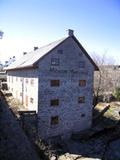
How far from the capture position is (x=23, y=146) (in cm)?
1627

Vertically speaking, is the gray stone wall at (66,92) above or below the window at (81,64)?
below

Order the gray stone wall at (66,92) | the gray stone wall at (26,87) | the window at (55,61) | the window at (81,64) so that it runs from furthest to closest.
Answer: the window at (81,64), the window at (55,61), the gray stone wall at (26,87), the gray stone wall at (66,92)

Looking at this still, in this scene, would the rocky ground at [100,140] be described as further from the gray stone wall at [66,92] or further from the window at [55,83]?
the window at [55,83]

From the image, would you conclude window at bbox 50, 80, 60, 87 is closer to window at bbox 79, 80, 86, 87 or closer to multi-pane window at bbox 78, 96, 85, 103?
window at bbox 79, 80, 86, 87

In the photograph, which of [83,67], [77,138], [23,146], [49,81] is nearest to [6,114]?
[49,81]

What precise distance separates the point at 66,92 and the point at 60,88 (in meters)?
1.23

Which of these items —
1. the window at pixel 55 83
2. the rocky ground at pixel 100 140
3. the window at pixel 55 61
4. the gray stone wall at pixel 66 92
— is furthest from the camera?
the window at pixel 55 83

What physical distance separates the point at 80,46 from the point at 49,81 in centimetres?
732

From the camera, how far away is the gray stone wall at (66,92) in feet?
83.4

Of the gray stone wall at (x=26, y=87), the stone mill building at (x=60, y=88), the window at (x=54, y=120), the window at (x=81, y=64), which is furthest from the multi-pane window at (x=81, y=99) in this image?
the gray stone wall at (x=26, y=87)

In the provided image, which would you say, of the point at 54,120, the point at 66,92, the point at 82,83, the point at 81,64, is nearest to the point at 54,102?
the point at 66,92

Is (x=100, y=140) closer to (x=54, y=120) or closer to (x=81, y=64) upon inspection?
(x=54, y=120)

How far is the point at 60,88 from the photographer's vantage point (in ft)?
87.9

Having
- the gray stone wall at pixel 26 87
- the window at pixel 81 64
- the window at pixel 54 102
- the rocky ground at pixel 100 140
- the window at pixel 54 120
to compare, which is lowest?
the rocky ground at pixel 100 140
